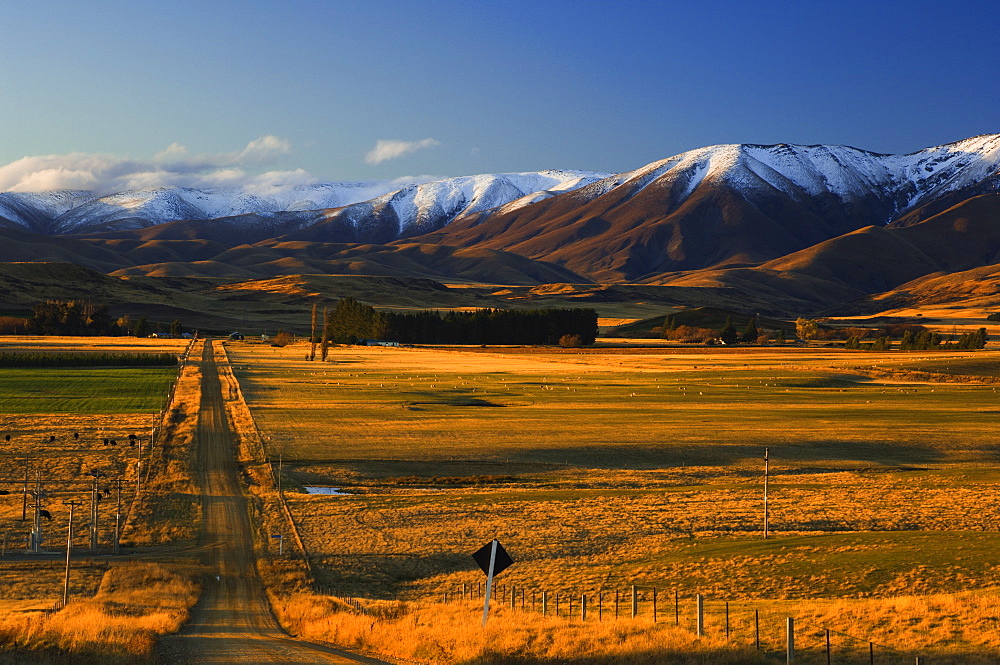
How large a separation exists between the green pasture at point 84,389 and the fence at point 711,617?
5015 cm

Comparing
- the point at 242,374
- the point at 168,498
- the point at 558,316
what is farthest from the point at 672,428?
the point at 558,316

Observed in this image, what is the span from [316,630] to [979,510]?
83.5 ft

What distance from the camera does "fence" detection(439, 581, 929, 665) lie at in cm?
1928

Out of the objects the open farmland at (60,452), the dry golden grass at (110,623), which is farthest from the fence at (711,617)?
the open farmland at (60,452)

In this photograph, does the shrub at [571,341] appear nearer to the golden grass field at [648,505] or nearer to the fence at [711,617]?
the golden grass field at [648,505]

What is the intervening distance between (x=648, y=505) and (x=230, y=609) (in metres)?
18.2

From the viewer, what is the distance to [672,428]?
211ft

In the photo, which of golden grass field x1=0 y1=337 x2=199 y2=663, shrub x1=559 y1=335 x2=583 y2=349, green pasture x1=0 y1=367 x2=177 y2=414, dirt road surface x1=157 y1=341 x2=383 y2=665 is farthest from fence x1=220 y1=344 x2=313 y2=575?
shrub x1=559 y1=335 x2=583 y2=349

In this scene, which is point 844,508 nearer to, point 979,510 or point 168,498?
point 979,510

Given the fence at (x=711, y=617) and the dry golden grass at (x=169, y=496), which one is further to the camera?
the dry golden grass at (x=169, y=496)

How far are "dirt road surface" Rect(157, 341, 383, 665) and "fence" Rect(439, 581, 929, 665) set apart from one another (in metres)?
5.59

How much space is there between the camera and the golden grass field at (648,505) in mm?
23422

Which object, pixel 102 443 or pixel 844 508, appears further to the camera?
pixel 102 443

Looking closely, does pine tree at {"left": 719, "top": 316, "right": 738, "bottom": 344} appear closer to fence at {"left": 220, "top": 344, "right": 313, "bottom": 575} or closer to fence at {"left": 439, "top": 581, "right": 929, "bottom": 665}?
fence at {"left": 220, "top": 344, "right": 313, "bottom": 575}
